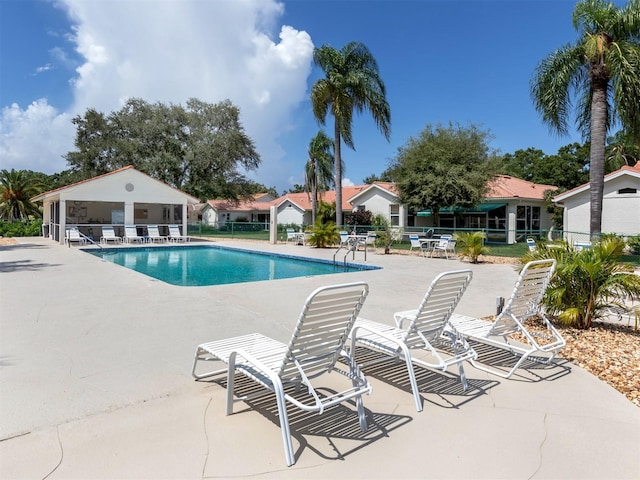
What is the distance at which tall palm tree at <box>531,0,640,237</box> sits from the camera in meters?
15.6

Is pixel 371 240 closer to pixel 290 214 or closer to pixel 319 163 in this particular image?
pixel 319 163

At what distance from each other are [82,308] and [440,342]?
6.08 m

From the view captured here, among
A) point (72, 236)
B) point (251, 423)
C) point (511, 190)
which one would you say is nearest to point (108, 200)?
point (72, 236)

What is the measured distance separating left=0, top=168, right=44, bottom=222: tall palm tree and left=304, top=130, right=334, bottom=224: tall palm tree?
1106 inches

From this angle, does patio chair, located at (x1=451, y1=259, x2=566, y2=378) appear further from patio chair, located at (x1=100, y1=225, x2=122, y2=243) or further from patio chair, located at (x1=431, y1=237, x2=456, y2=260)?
patio chair, located at (x1=100, y1=225, x2=122, y2=243)

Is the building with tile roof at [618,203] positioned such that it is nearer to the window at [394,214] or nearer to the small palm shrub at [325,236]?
the window at [394,214]

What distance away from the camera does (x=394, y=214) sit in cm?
3356

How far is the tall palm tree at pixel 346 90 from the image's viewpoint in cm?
2573

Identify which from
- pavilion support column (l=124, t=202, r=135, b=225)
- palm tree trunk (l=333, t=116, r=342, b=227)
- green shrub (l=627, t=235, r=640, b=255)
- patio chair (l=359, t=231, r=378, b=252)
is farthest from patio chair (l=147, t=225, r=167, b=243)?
green shrub (l=627, t=235, r=640, b=255)

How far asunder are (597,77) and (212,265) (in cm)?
1728

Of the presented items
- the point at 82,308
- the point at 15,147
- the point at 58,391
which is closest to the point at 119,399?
the point at 58,391

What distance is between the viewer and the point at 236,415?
334cm

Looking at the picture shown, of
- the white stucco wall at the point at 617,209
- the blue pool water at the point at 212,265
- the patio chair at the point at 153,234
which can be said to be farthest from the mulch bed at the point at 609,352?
the patio chair at the point at 153,234

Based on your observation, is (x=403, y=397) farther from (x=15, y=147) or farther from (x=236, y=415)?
(x=15, y=147)
